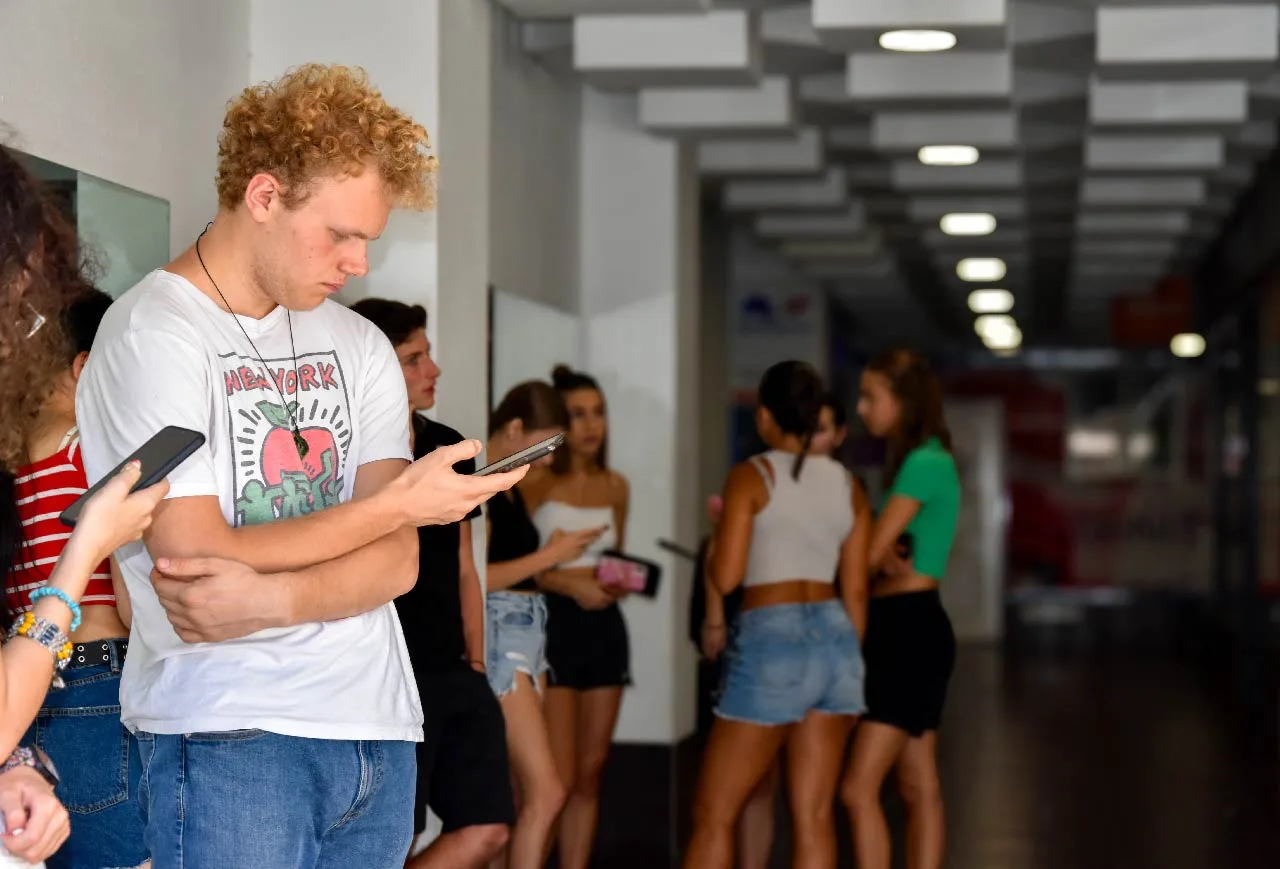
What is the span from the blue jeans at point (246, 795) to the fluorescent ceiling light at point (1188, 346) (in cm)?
1562

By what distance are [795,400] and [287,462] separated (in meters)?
2.43

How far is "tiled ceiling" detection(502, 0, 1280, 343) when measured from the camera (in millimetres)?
5922

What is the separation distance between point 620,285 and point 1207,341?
10.5 m

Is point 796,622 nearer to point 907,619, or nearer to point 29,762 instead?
point 907,619

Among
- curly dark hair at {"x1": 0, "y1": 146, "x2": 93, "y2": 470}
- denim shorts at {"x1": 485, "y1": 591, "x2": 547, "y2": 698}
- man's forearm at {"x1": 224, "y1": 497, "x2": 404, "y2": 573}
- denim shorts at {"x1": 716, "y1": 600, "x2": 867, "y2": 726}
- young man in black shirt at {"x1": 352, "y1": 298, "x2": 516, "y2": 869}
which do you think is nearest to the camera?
curly dark hair at {"x1": 0, "y1": 146, "x2": 93, "y2": 470}

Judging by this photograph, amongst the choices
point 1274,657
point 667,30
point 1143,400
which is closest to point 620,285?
point 667,30

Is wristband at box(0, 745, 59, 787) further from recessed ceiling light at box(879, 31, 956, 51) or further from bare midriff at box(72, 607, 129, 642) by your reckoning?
recessed ceiling light at box(879, 31, 956, 51)

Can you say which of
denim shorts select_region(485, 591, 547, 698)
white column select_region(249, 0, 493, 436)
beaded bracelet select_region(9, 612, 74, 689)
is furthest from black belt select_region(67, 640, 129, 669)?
denim shorts select_region(485, 591, 547, 698)

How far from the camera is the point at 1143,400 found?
17578 millimetres

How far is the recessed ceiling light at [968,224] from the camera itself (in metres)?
10.2

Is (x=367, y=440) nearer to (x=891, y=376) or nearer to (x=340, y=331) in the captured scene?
(x=340, y=331)

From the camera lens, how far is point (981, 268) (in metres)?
12.7

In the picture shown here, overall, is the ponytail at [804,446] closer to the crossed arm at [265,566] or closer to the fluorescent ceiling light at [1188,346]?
the crossed arm at [265,566]

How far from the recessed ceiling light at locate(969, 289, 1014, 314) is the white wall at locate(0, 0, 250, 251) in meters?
11.0
